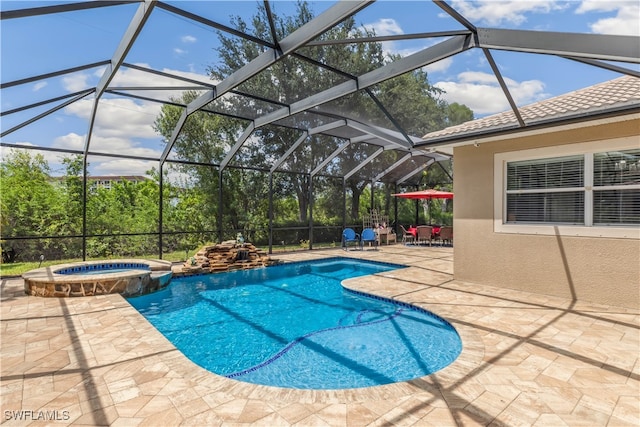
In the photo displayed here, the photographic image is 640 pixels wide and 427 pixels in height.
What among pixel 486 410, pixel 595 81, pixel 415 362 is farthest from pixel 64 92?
pixel 595 81

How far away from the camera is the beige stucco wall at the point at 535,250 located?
5.75 metres

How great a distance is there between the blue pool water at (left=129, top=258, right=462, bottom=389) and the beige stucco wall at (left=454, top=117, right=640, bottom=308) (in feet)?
8.71

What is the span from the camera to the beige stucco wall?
5754mm

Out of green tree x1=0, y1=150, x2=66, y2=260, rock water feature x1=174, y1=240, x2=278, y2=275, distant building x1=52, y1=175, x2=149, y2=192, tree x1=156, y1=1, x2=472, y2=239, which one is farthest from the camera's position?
distant building x1=52, y1=175, x2=149, y2=192

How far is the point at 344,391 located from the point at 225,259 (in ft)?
26.8

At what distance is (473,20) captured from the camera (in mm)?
4586

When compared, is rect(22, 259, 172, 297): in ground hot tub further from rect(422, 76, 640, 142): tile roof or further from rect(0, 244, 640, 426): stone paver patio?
rect(422, 76, 640, 142): tile roof

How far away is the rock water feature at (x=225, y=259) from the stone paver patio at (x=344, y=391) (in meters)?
4.70

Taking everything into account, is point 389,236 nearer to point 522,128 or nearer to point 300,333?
point 522,128

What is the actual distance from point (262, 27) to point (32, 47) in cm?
379

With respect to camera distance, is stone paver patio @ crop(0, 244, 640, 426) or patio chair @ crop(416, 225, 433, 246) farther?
patio chair @ crop(416, 225, 433, 246)

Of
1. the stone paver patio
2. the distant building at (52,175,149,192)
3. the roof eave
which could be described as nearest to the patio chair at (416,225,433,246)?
the roof eave

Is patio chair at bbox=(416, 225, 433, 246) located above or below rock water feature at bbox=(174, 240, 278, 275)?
above

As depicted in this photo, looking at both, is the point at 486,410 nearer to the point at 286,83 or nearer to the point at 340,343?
the point at 340,343
